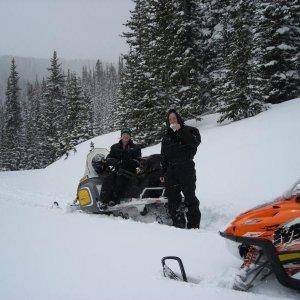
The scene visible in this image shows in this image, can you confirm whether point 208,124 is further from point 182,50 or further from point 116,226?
point 116,226

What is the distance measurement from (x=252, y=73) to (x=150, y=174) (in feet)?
A: 32.8

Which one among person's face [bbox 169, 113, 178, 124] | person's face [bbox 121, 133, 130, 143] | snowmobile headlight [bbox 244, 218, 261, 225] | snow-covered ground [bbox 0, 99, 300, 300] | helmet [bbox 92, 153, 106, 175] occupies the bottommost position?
snow-covered ground [bbox 0, 99, 300, 300]

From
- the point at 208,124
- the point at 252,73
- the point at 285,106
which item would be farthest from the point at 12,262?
the point at 208,124

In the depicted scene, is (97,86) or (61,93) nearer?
(61,93)

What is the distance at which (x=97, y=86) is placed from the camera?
122 metres

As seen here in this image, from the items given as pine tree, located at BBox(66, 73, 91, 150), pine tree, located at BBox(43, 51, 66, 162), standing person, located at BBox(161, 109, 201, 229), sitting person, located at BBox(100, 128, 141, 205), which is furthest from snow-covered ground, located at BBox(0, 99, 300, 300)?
pine tree, located at BBox(43, 51, 66, 162)

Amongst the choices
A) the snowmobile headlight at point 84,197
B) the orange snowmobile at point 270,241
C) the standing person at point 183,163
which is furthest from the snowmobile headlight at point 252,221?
Answer: the snowmobile headlight at point 84,197

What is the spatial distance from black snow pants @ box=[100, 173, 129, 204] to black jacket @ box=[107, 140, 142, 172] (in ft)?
0.89

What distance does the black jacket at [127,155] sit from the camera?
313 inches

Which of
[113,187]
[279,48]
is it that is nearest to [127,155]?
[113,187]

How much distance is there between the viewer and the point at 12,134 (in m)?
50.6

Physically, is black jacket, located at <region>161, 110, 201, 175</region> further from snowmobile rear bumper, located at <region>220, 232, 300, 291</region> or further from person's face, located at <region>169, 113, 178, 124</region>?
snowmobile rear bumper, located at <region>220, 232, 300, 291</region>

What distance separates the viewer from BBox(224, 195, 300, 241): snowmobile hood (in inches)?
132

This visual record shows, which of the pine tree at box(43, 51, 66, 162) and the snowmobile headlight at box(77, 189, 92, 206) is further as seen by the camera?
the pine tree at box(43, 51, 66, 162)
